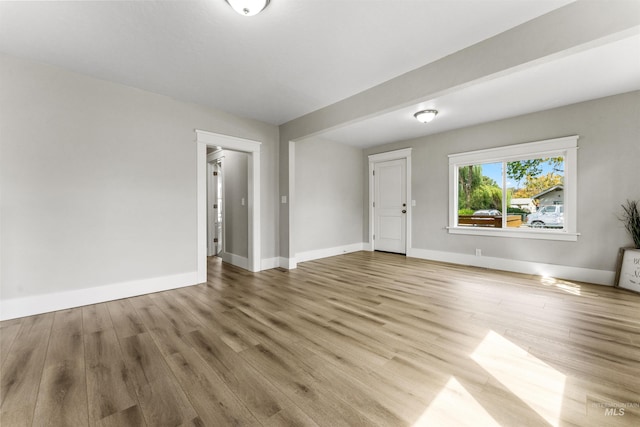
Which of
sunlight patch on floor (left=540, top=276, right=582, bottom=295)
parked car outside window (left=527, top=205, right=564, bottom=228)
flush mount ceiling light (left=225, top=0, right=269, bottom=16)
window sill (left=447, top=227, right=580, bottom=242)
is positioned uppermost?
flush mount ceiling light (left=225, top=0, right=269, bottom=16)

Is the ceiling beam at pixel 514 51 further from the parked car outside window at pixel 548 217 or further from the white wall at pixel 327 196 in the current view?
the parked car outside window at pixel 548 217

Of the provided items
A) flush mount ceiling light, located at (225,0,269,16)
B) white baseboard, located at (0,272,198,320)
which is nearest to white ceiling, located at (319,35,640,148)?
flush mount ceiling light, located at (225,0,269,16)

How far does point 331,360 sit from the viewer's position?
1.82 meters

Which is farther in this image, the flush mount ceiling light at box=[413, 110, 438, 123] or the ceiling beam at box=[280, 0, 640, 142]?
the flush mount ceiling light at box=[413, 110, 438, 123]

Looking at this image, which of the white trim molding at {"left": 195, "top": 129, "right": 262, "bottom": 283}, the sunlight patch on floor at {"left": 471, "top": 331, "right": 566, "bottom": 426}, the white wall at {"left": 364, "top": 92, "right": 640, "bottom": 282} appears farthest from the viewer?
the white trim molding at {"left": 195, "top": 129, "right": 262, "bottom": 283}

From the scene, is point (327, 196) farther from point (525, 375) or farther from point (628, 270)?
point (628, 270)

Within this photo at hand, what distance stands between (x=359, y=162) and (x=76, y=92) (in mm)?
5140

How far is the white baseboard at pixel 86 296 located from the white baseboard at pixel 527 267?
441 cm

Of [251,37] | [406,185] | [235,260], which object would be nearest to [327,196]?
[406,185]

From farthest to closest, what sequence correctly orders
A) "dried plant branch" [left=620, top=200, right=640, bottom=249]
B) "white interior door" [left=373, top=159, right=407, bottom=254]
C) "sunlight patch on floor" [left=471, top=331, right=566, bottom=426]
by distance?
"white interior door" [left=373, top=159, right=407, bottom=254] < "dried plant branch" [left=620, top=200, right=640, bottom=249] < "sunlight patch on floor" [left=471, top=331, right=566, bottom=426]

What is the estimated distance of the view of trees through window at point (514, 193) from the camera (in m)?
4.03

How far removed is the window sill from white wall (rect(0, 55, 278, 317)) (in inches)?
183

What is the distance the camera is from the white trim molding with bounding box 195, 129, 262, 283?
3.70 metres

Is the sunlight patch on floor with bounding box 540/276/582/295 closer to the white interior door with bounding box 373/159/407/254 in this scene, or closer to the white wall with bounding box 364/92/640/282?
the white wall with bounding box 364/92/640/282
